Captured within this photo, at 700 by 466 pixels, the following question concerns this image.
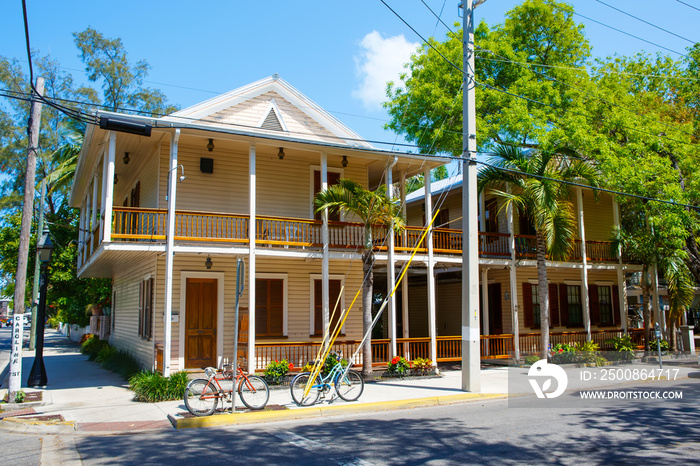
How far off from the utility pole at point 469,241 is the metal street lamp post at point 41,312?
1018 cm

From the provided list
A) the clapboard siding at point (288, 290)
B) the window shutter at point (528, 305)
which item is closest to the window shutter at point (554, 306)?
the window shutter at point (528, 305)

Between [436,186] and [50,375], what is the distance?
719 inches

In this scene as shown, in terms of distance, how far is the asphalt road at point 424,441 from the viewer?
6742 millimetres

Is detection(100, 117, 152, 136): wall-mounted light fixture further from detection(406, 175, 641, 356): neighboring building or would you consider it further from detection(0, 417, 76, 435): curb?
detection(406, 175, 641, 356): neighboring building

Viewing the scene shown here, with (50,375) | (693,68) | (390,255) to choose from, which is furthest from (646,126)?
(50,375)

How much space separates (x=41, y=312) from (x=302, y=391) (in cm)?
755

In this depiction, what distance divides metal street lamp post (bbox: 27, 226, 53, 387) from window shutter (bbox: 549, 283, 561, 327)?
57.8 ft

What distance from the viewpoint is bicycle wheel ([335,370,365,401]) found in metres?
11.1

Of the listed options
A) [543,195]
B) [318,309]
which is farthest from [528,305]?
[318,309]

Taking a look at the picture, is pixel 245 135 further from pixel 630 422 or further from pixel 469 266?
pixel 630 422

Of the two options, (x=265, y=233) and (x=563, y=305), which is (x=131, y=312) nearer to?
(x=265, y=233)

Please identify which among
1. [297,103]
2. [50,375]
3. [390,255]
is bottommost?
[50,375]

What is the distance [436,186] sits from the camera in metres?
27.1

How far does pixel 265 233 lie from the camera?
624 inches
